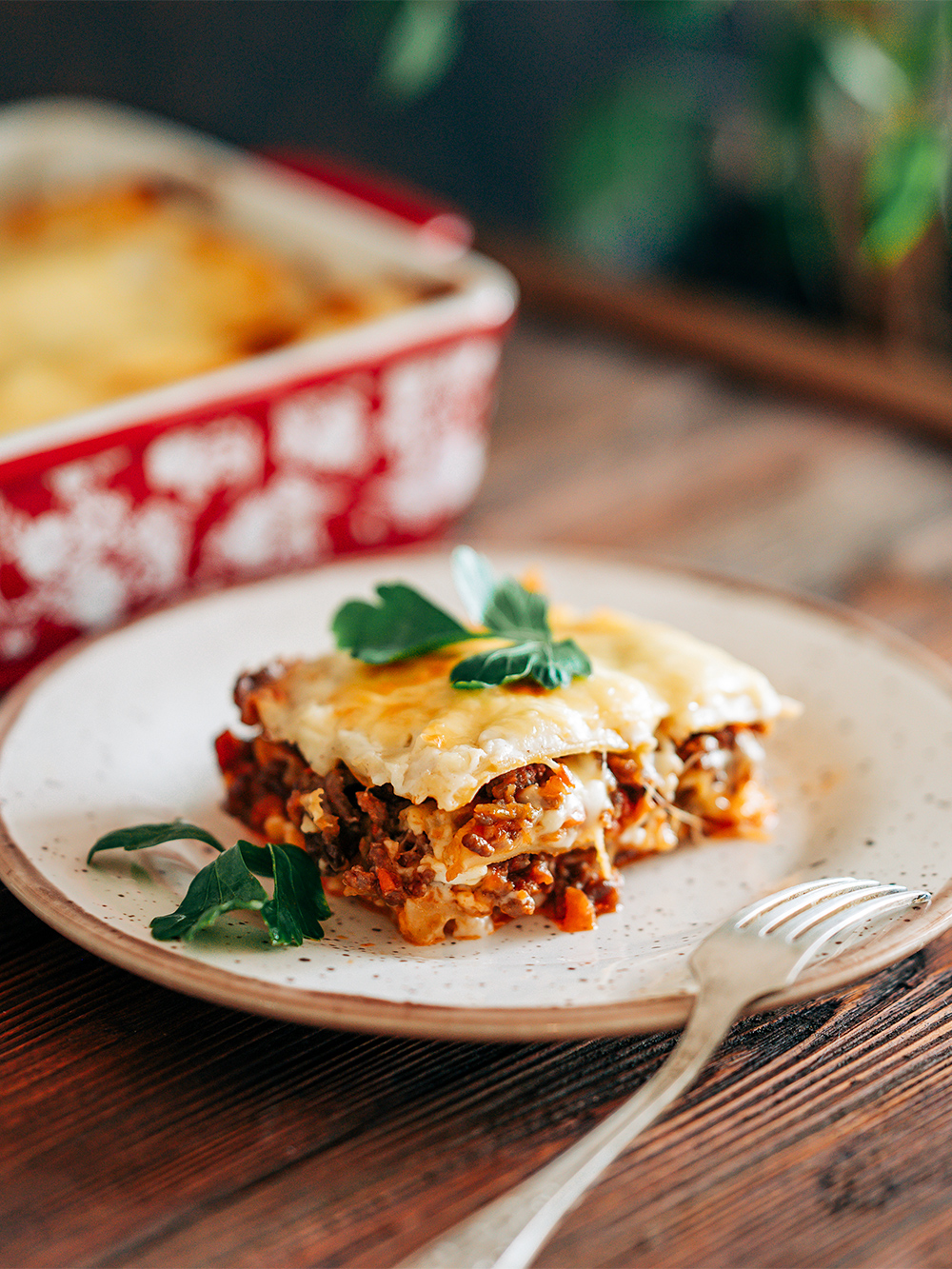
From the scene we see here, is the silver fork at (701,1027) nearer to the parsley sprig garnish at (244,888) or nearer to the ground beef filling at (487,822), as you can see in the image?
the ground beef filling at (487,822)

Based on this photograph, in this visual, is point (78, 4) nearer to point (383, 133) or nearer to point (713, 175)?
point (383, 133)

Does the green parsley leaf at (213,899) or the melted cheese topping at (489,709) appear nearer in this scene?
the green parsley leaf at (213,899)

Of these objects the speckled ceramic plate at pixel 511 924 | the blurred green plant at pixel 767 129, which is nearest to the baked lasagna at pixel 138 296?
the speckled ceramic plate at pixel 511 924

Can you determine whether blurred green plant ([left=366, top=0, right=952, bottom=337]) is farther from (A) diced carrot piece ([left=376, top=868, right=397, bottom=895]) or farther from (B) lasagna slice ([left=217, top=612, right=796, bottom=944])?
(A) diced carrot piece ([left=376, top=868, right=397, bottom=895])

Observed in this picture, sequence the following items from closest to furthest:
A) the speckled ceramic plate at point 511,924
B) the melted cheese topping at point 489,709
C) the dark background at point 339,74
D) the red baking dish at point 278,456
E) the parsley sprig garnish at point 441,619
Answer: the speckled ceramic plate at point 511,924 → the melted cheese topping at point 489,709 → the parsley sprig garnish at point 441,619 → the red baking dish at point 278,456 → the dark background at point 339,74

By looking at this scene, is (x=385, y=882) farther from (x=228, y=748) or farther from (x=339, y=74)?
(x=339, y=74)

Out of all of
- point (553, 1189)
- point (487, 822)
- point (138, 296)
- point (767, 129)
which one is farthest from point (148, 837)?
point (767, 129)
